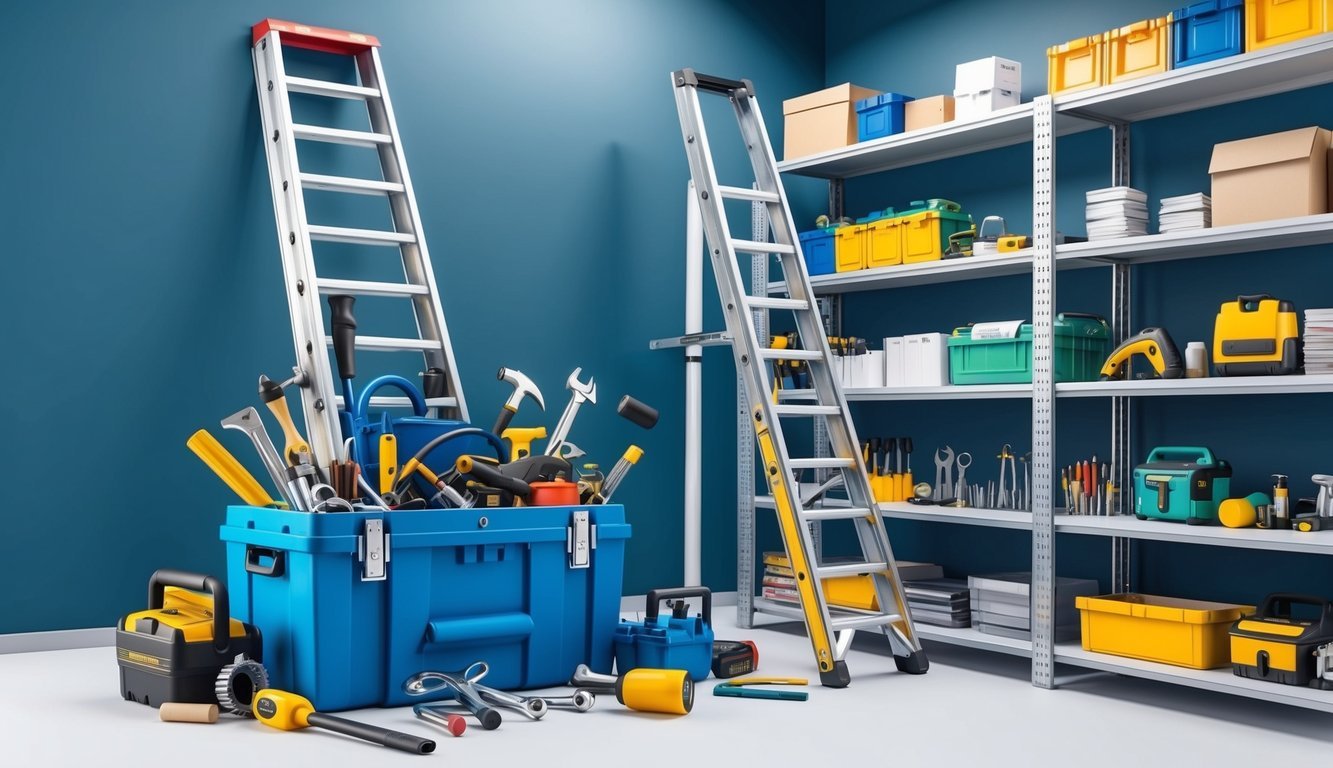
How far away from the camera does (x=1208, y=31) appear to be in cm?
401

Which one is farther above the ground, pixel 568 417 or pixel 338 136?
pixel 338 136

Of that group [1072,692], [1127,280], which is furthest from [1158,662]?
[1127,280]

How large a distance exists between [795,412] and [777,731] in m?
1.29

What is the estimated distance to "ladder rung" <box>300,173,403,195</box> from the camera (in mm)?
4574

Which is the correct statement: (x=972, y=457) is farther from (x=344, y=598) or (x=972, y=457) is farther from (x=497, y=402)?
(x=344, y=598)

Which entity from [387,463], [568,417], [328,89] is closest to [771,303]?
[568,417]

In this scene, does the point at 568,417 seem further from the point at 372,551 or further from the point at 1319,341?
the point at 1319,341

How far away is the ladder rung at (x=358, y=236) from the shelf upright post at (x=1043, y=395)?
233cm

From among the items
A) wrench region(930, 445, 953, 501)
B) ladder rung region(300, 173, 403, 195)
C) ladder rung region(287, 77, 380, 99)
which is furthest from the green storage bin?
ladder rung region(287, 77, 380, 99)

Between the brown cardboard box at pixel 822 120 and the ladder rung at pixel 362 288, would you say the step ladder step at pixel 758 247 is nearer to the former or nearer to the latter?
the brown cardboard box at pixel 822 120

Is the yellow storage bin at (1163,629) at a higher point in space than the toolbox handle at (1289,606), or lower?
lower

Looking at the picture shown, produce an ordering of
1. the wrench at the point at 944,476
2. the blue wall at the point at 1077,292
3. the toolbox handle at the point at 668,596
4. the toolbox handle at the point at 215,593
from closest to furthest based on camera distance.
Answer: the toolbox handle at the point at 215,593 < the toolbox handle at the point at 668,596 < the blue wall at the point at 1077,292 < the wrench at the point at 944,476

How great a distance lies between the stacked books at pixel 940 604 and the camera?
183 inches

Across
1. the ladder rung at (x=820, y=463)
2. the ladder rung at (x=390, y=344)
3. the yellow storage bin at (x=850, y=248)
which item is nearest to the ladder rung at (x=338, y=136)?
the ladder rung at (x=390, y=344)
